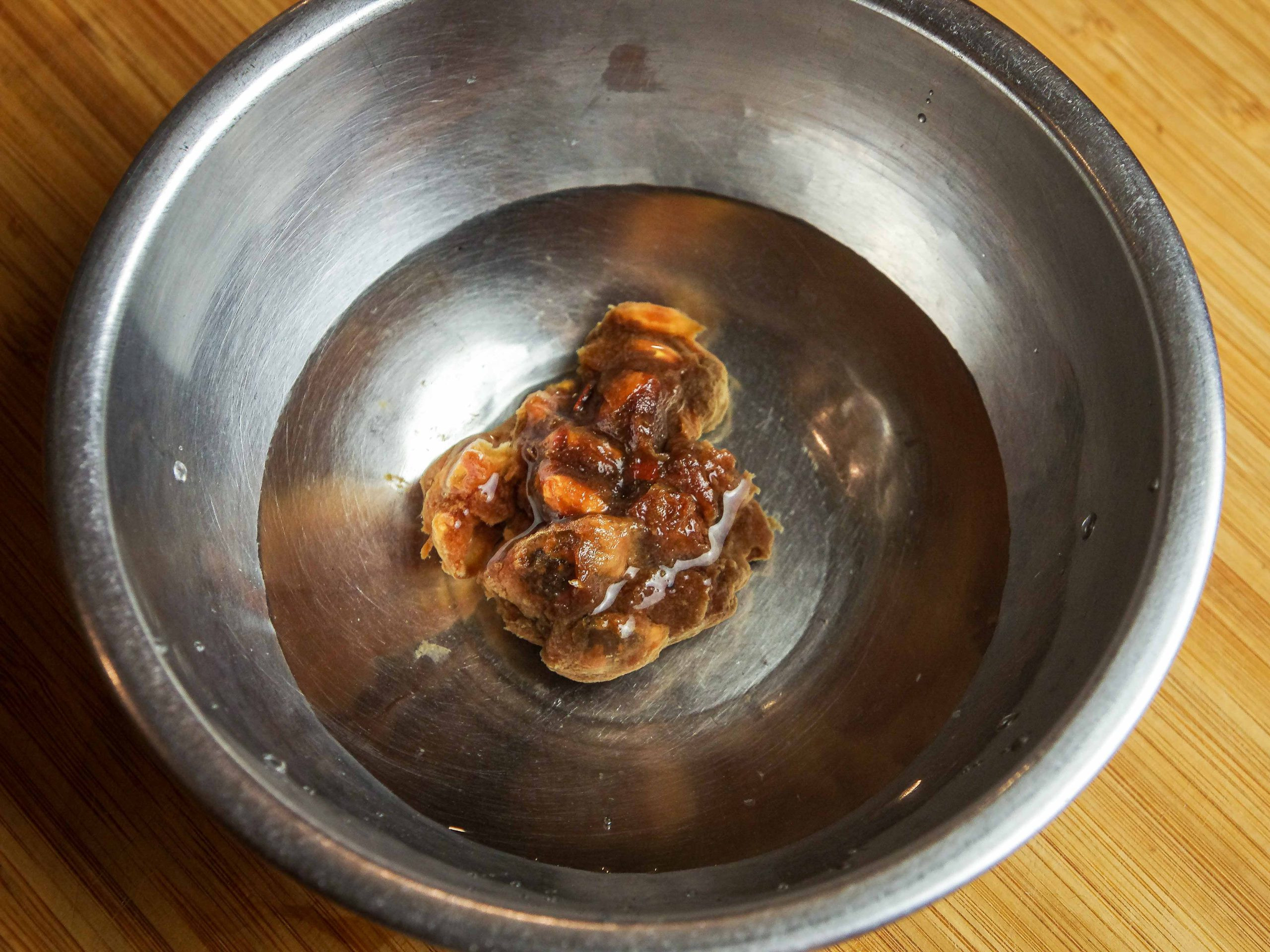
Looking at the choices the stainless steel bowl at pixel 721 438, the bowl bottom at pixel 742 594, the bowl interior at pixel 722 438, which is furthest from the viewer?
the bowl bottom at pixel 742 594

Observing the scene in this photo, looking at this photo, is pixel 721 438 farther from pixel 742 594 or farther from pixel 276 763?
pixel 276 763

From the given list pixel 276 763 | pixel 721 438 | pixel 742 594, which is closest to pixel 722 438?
pixel 721 438

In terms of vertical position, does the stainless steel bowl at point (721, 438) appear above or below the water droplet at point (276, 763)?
above

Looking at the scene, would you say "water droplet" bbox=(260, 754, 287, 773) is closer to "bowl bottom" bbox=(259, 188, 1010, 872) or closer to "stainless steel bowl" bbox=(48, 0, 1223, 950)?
"stainless steel bowl" bbox=(48, 0, 1223, 950)

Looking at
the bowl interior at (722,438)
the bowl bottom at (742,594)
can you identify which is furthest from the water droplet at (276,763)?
the bowl bottom at (742,594)

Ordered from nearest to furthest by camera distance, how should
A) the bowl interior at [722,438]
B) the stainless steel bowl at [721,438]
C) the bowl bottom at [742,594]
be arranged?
the stainless steel bowl at [721,438] < the bowl interior at [722,438] < the bowl bottom at [742,594]

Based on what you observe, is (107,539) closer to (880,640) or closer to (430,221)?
(430,221)

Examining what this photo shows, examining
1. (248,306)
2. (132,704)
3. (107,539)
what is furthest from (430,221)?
(132,704)

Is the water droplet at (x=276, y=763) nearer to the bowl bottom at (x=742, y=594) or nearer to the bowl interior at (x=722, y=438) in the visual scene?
the bowl interior at (x=722, y=438)
